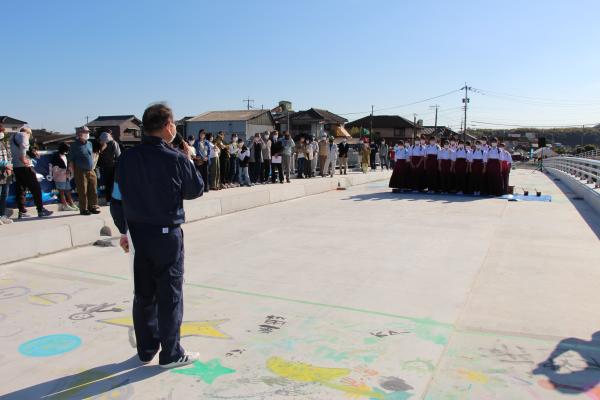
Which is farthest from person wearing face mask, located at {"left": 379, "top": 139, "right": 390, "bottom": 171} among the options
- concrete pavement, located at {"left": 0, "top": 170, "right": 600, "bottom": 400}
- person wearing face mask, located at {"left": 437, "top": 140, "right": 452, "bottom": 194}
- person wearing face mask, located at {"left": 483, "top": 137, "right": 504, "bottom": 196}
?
concrete pavement, located at {"left": 0, "top": 170, "right": 600, "bottom": 400}

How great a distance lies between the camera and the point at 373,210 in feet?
39.8

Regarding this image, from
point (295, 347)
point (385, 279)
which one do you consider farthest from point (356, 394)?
point (385, 279)

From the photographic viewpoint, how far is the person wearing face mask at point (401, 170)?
1653cm

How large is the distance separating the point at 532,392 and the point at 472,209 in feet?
31.1

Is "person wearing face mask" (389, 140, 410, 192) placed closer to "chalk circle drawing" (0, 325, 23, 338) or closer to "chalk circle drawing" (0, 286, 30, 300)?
"chalk circle drawing" (0, 286, 30, 300)

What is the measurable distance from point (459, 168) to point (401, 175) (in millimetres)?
1880

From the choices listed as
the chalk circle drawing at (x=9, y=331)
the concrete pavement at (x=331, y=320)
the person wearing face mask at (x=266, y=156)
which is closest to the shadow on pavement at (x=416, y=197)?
the person wearing face mask at (x=266, y=156)

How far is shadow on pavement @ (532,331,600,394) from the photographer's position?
11.2 ft

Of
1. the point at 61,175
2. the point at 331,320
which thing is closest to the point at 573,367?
the point at 331,320

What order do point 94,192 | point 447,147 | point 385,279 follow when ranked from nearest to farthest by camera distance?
1. point 385,279
2. point 94,192
3. point 447,147

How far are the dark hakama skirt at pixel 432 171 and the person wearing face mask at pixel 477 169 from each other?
1.10m

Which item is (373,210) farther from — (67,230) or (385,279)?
(67,230)

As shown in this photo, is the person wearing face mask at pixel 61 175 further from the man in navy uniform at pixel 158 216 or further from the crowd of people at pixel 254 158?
the man in navy uniform at pixel 158 216

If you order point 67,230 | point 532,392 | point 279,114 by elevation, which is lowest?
point 532,392
